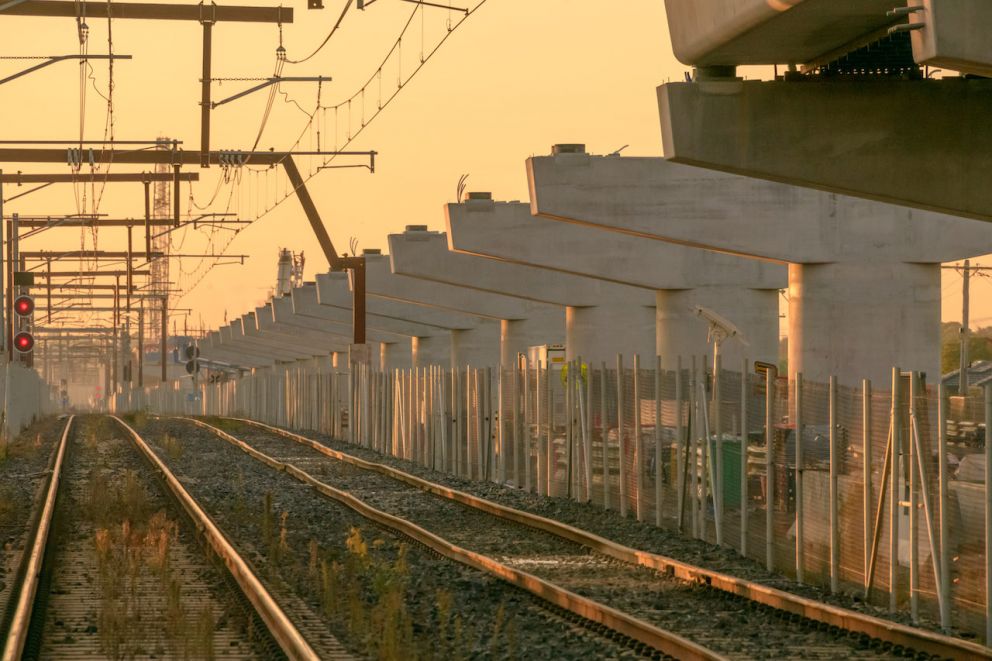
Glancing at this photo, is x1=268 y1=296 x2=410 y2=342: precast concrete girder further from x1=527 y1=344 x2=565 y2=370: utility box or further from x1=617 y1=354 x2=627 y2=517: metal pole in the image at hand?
x1=617 y1=354 x2=627 y2=517: metal pole

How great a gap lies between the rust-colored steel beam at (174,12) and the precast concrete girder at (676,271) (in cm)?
1491

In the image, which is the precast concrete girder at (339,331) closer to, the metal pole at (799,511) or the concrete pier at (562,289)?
the concrete pier at (562,289)

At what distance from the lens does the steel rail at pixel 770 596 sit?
13.0 meters

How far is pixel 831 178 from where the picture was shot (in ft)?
65.3

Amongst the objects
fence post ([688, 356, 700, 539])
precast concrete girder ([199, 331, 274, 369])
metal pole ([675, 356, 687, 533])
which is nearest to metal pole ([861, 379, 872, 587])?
fence post ([688, 356, 700, 539])

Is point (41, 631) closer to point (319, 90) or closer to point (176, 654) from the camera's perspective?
point (176, 654)

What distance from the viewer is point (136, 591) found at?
16984mm

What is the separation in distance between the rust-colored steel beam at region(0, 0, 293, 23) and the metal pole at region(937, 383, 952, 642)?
19029 millimetres

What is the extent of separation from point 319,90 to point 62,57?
21.8 ft

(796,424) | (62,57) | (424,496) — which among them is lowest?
(424,496)

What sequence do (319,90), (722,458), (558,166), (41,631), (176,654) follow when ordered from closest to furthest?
1. (176,654)
2. (41,631)
3. (722,458)
4. (319,90)
5. (558,166)

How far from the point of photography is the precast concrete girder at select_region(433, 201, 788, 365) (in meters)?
44.8

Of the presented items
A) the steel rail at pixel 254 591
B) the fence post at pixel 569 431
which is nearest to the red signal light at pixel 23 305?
the steel rail at pixel 254 591

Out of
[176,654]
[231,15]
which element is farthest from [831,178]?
[231,15]
